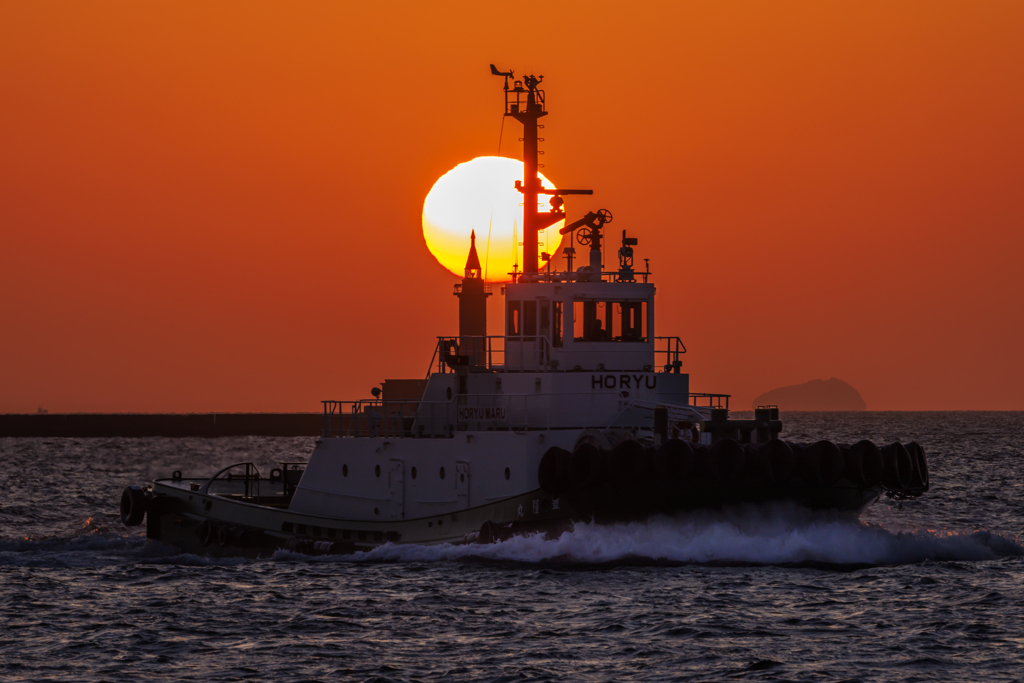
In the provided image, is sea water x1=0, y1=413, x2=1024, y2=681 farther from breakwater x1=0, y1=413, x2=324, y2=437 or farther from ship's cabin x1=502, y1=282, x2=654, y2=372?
breakwater x1=0, y1=413, x2=324, y2=437

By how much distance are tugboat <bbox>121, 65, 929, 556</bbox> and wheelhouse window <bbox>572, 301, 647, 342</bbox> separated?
0.03m

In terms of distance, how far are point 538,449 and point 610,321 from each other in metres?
3.76

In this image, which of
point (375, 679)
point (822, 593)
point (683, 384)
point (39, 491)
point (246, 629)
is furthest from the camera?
point (39, 491)

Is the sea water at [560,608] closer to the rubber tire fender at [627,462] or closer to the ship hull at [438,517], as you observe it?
the ship hull at [438,517]

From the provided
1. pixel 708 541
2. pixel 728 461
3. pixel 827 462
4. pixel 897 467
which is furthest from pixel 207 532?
pixel 897 467

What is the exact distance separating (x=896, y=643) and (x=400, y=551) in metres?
10.4

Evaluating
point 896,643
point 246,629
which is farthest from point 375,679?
point 896,643

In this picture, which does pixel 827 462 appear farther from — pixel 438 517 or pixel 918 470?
pixel 438 517

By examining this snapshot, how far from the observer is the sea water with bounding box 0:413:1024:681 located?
52.9ft

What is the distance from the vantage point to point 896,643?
17.2 metres

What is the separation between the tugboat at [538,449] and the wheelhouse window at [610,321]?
1.2 inches

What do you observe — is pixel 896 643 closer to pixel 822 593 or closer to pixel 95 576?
pixel 822 593

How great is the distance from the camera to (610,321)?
82.2 ft

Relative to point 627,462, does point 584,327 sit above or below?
above
